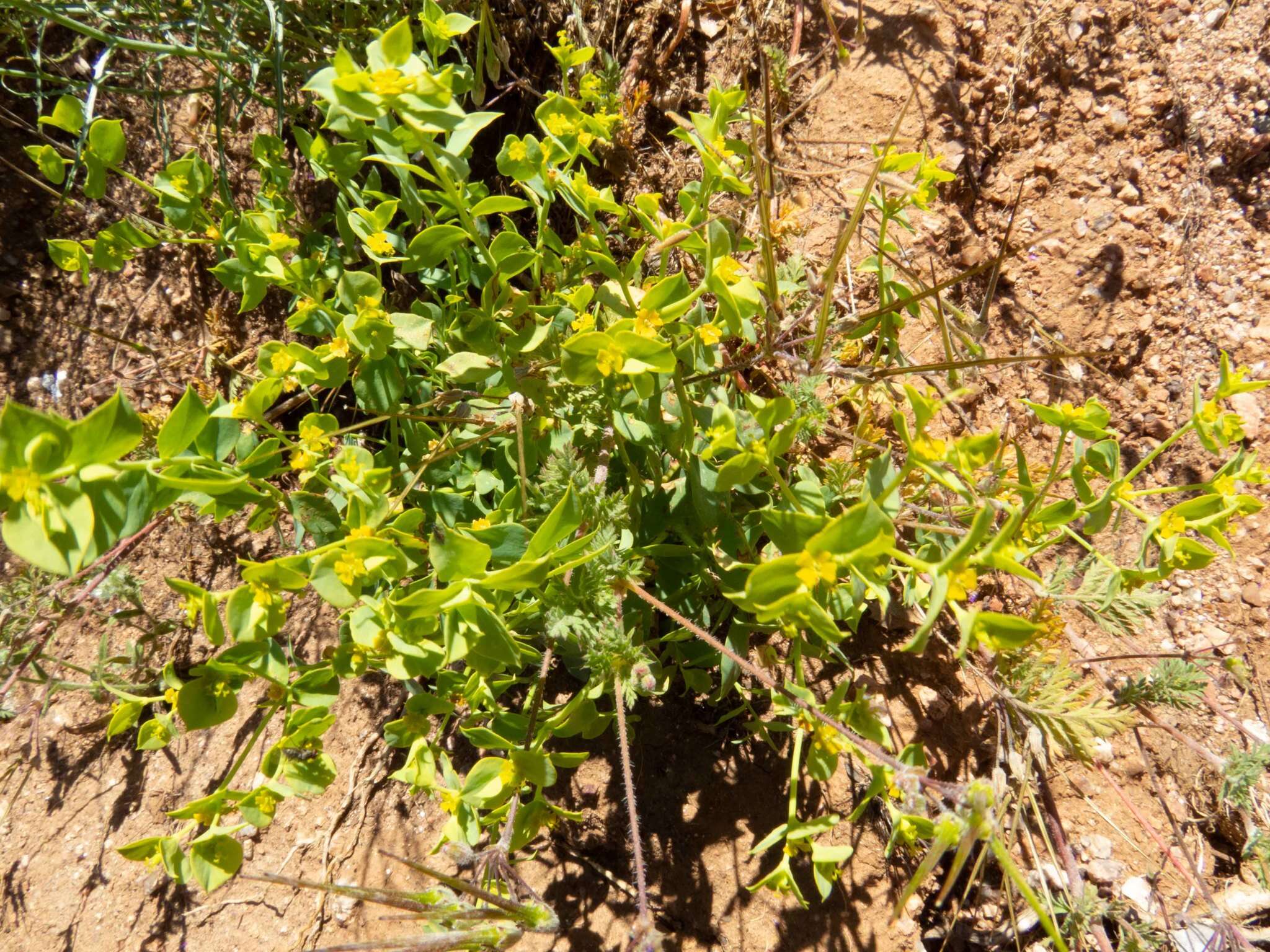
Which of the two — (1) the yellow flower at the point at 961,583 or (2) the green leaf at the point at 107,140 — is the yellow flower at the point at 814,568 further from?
(2) the green leaf at the point at 107,140

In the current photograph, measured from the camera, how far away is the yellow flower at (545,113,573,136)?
195cm

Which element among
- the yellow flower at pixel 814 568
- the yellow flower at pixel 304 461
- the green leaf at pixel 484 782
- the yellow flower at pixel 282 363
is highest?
the yellow flower at pixel 814 568

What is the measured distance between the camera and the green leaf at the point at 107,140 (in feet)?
6.09

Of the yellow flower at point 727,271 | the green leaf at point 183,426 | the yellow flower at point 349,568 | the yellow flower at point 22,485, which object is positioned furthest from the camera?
the yellow flower at point 727,271

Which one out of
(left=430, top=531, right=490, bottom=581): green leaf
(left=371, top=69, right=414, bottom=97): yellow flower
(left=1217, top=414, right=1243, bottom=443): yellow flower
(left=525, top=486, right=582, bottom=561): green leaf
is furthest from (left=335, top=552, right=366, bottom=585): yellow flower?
(left=1217, top=414, right=1243, bottom=443): yellow flower

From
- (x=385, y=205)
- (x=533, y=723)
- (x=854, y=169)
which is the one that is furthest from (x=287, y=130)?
(x=533, y=723)

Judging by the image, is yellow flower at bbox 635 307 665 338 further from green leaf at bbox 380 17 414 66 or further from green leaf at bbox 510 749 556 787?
green leaf at bbox 510 749 556 787

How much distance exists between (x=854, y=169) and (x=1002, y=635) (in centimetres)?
189

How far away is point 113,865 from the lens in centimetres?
257

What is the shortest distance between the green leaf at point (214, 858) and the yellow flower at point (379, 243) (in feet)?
4.75

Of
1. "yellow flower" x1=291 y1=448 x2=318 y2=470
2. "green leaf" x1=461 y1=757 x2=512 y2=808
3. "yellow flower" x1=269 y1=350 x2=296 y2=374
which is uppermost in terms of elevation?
"yellow flower" x1=269 y1=350 x2=296 y2=374

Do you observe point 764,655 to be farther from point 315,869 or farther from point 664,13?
point 664,13

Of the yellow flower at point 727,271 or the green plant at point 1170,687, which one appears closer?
the yellow flower at point 727,271

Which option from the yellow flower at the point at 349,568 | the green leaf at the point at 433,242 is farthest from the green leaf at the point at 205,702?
the green leaf at the point at 433,242
